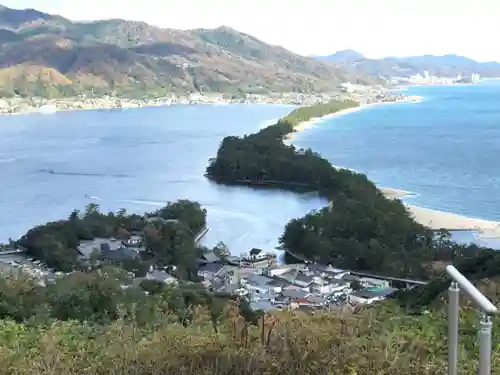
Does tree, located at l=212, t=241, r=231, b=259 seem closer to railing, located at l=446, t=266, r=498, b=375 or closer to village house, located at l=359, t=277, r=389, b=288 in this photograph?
village house, located at l=359, t=277, r=389, b=288

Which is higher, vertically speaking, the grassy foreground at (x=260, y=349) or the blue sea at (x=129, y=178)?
the grassy foreground at (x=260, y=349)

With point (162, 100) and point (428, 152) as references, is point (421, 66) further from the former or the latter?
point (428, 152)

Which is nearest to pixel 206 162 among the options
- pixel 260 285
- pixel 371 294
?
pixel 260 285

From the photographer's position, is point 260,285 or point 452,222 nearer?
point 260,285

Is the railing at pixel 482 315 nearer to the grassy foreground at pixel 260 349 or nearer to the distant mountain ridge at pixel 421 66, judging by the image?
the grassy foreground at pixel 260 349

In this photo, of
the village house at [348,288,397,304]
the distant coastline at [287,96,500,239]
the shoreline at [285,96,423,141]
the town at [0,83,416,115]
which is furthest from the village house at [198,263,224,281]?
the town at [0,83,416,115]

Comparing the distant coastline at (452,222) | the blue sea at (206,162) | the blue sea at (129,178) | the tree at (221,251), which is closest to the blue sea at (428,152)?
the blue sea at (206,162)
